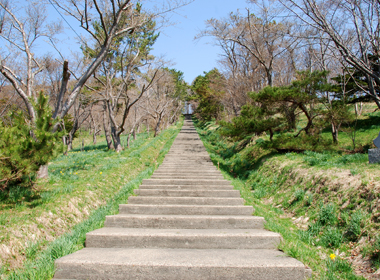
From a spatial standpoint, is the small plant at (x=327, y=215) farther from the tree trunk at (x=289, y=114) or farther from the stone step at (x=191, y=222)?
the tree trunk at (x=289, y=114)

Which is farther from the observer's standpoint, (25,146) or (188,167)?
(188,167)

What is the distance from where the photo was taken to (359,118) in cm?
1452

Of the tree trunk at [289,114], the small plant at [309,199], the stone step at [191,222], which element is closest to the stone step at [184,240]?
the stone step at [191,222]

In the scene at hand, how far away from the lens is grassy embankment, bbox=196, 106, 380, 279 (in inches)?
128

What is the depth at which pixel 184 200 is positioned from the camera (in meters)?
5.23

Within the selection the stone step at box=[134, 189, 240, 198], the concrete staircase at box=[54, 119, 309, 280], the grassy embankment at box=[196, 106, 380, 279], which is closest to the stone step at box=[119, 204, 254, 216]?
the concrete staircase at box=[54, 119, 309, 280]

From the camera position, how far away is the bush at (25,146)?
410 centimetres

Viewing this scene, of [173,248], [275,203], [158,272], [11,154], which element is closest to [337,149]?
[275,203]

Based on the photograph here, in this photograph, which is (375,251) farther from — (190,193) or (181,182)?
(181,182)

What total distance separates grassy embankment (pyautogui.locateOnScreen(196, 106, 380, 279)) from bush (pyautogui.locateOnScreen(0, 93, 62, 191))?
13.4 feet

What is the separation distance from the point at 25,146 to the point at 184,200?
10.3ft

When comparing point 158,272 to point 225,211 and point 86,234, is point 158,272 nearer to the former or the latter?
point 86,234

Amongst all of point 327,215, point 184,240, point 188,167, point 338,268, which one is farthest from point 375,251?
point 188,167

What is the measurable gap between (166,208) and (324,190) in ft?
11.0
